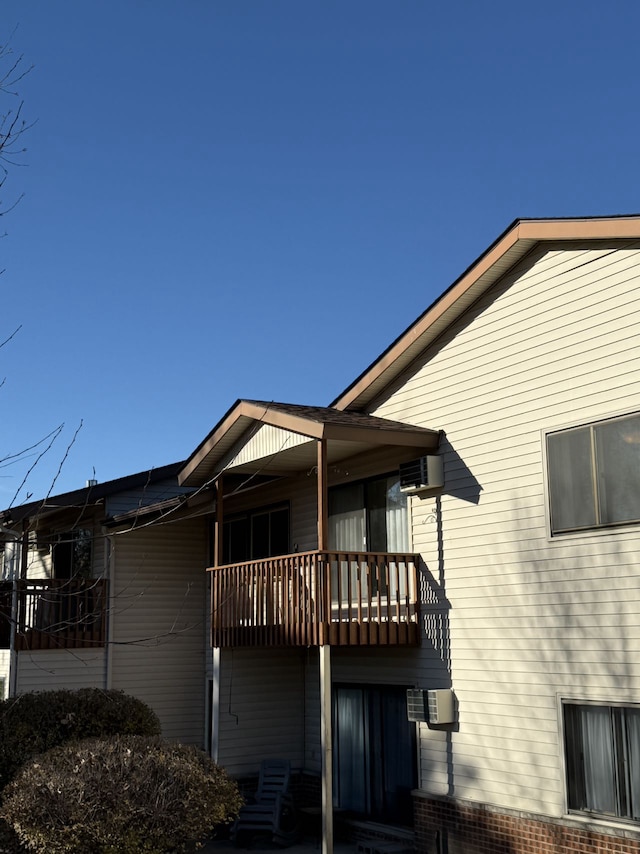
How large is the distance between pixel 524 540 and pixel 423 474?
185 cm

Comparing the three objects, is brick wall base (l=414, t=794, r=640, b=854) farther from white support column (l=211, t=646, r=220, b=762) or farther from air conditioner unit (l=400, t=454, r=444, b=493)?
air conditioner unit (l=400, t=454, r=444, b=493)

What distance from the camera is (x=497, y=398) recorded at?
12.5 m

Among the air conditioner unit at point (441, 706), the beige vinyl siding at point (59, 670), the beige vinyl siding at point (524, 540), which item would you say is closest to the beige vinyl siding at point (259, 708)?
the beige vinyl siding at point (59, 670)

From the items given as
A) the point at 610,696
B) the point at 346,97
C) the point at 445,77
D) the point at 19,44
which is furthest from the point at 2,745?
the point at 445,77

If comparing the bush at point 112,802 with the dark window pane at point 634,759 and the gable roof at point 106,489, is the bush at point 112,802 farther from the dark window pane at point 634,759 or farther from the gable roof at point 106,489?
the gable roof at point 106,489

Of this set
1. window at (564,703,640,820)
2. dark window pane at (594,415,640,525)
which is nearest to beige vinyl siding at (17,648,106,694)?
window at (564,703,640,820)

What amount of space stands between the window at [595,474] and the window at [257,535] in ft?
21.1

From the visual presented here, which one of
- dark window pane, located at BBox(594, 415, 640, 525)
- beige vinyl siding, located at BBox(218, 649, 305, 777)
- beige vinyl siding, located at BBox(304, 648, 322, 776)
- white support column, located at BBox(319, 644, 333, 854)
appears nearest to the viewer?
dark window pane, located at BBox(594, 415, 640, 525)

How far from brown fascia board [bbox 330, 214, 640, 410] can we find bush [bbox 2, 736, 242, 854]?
19.3ft

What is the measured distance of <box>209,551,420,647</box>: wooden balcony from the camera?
12.8 meters

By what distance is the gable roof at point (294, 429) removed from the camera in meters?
12.9

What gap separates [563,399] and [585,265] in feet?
5.14

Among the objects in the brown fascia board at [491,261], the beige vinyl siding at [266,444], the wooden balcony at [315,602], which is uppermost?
the brown fascia board at [491,261]

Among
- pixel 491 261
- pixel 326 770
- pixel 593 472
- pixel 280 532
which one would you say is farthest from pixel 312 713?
pixel 491 261
